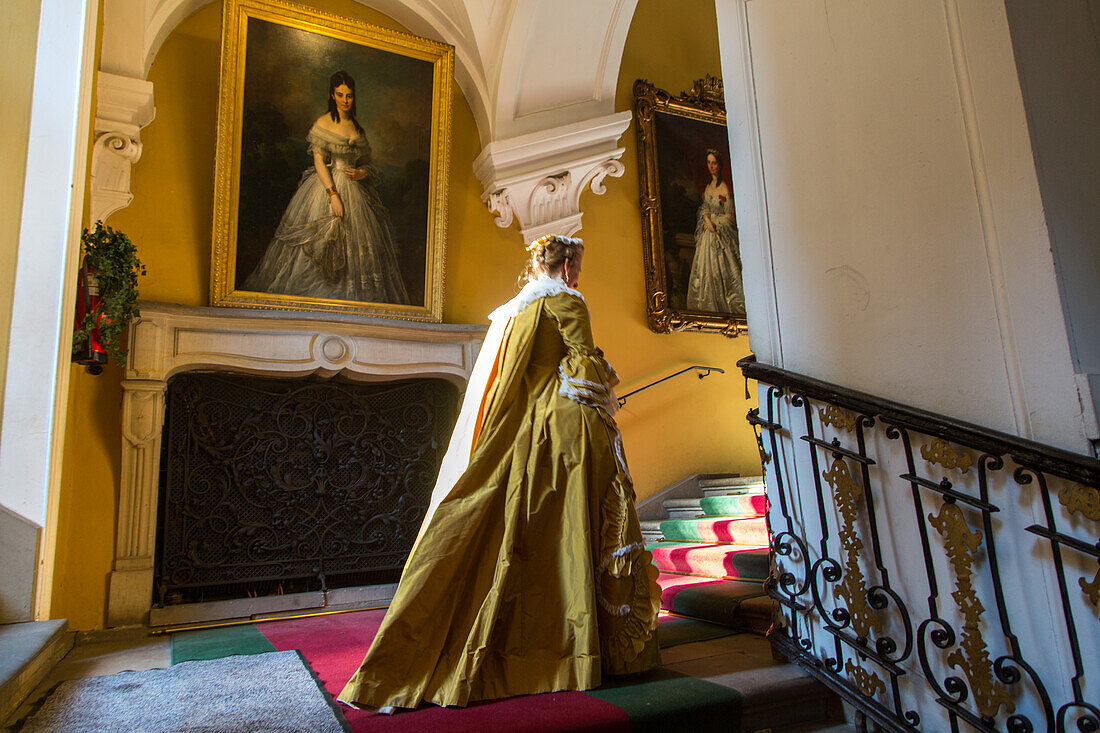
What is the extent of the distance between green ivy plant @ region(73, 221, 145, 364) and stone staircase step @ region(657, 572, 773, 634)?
2.89 meters

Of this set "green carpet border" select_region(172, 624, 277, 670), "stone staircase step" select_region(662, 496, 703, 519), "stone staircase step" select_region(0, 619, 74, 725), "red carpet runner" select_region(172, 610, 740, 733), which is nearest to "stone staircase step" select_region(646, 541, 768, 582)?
"stone staircase step" select_region(662, 496, 703, 519)

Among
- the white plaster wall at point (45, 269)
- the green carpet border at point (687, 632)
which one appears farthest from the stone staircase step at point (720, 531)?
the white plaster wall at point (45, 269)

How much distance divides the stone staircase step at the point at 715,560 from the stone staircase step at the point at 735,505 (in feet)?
1.52

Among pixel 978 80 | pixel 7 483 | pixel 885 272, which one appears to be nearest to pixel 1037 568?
pixel 885 272

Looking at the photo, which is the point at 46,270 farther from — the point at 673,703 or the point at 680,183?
the point at 680,183

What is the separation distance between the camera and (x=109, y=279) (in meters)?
3.29

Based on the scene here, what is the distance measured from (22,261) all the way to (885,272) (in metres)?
3.22

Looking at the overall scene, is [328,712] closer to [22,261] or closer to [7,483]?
[7,483]

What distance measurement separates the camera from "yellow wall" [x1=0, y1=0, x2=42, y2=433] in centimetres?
281

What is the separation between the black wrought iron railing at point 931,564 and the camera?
1.59m

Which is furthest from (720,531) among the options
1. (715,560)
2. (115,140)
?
(115,140)

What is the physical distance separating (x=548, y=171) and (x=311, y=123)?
1634mm

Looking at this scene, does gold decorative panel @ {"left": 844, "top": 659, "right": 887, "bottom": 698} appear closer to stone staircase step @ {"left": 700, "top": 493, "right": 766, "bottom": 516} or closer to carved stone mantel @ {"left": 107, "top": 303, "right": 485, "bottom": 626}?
stone staircase step @ {"left": 700, "top": 493, "right": 766, "bottom": 516}

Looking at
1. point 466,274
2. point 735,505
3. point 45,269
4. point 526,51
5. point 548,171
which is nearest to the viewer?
point 45,269
